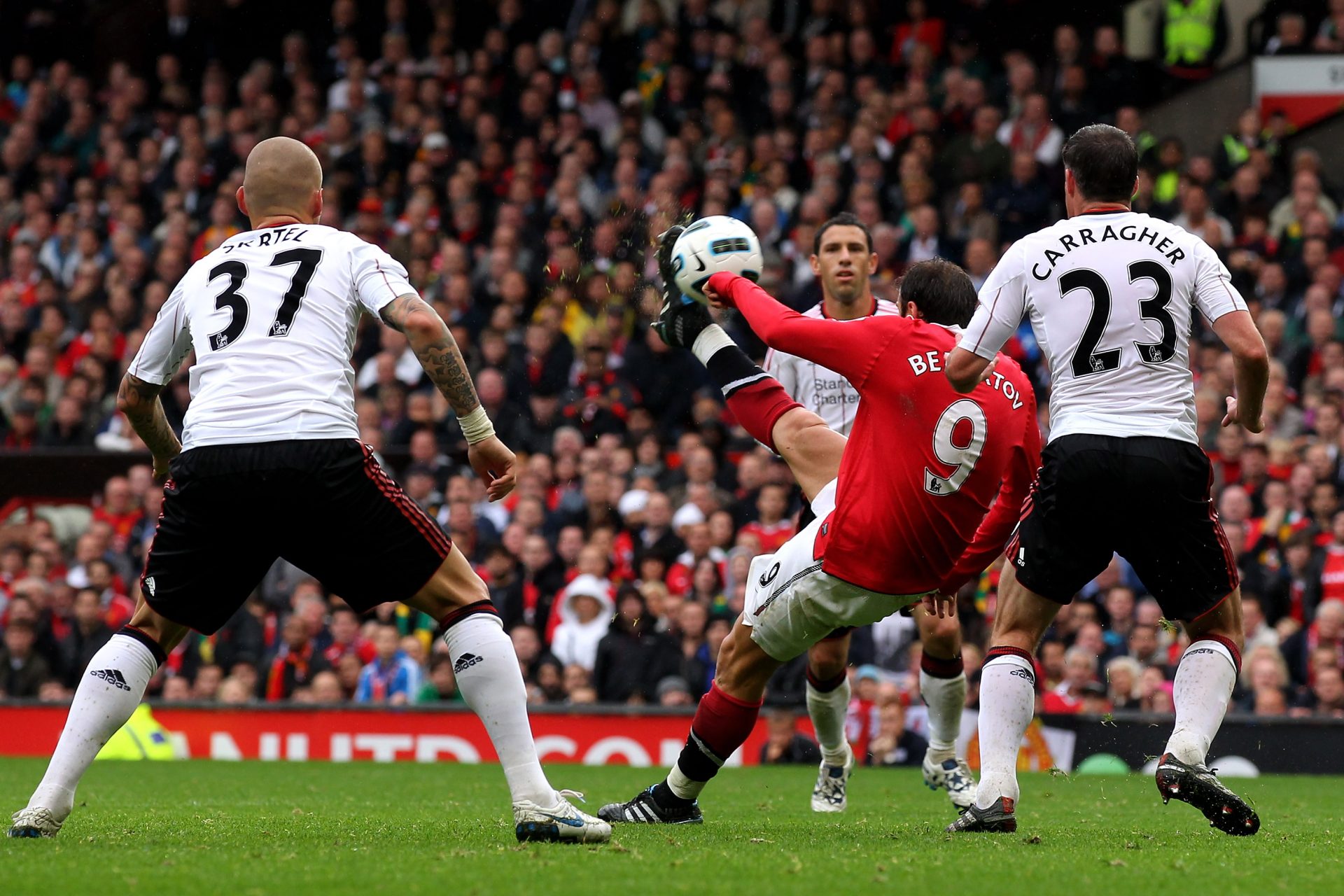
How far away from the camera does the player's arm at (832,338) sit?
237 inches

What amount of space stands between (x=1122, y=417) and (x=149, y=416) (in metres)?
3.41

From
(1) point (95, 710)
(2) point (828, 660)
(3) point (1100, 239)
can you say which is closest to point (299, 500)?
(1) point (95, 710)

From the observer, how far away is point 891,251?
15070 mm

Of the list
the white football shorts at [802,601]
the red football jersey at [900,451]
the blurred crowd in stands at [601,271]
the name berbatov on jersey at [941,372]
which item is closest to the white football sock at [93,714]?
the white football shorts at [802,601]

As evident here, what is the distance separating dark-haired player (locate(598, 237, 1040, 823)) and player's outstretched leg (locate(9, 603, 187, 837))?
1.96 metres

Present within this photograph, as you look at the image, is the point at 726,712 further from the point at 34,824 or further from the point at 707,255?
the point at 34,824

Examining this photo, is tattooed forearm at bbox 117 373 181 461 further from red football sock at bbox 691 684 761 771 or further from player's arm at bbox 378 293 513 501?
red football sock at bbox 691 684 761 771

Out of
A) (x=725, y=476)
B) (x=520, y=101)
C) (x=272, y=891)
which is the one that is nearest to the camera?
(x=272, y=891)

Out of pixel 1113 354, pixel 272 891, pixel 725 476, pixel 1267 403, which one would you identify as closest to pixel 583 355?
pixel 725 476

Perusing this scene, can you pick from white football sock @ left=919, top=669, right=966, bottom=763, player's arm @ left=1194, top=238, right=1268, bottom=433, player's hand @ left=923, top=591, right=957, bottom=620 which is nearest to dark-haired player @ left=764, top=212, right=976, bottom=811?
white football sock @ left=919, top=669, right=966, bottom=763

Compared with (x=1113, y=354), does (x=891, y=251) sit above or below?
above

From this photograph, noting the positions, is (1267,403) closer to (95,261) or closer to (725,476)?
(725,476)

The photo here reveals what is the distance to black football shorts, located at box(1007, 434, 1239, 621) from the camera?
18.7 ft

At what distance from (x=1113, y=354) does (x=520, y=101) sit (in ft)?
45.2
